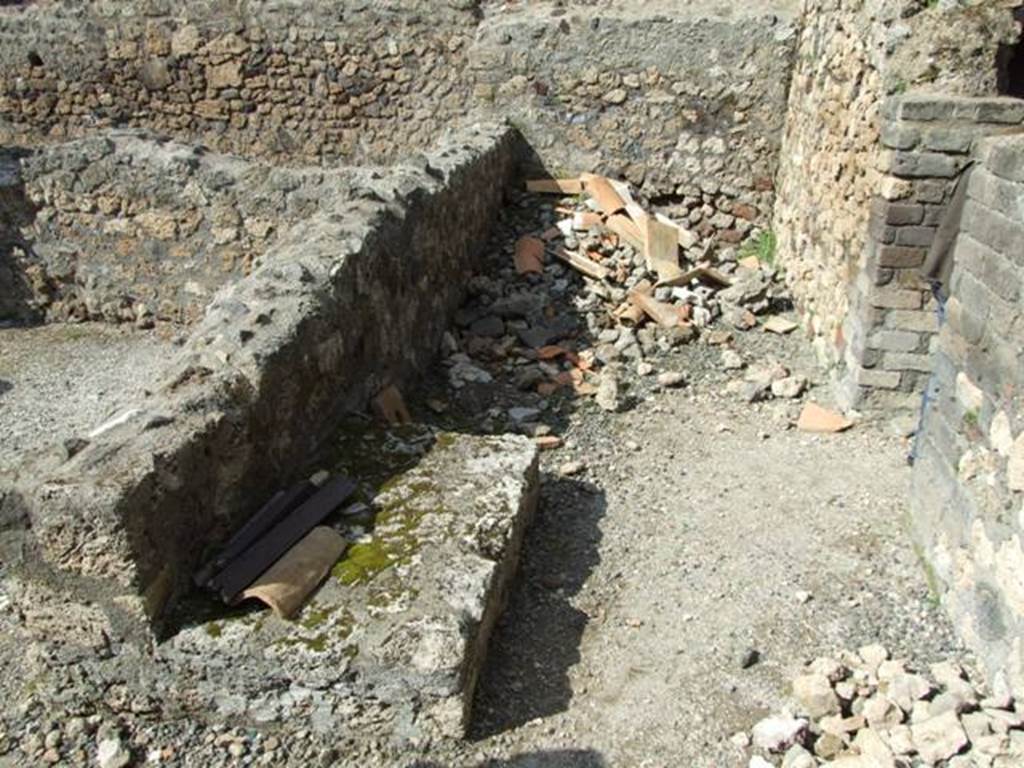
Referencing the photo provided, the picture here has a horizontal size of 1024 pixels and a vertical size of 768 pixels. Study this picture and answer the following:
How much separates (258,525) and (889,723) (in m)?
2.34

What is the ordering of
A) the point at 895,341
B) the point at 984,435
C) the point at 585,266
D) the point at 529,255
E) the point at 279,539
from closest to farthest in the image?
the point at 279,539 → the point at 984,435 → the point at 895,341 → the point at 585,266 → the point at 529,255

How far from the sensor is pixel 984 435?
3.20 meters

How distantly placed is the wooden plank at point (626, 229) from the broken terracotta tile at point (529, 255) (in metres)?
0.62

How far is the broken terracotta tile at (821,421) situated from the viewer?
15.9 ft

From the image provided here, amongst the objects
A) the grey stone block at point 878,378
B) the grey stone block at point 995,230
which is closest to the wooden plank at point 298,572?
the grey stone block at point 995,230

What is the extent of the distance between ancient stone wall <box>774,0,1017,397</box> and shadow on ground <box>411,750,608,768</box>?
2938mm

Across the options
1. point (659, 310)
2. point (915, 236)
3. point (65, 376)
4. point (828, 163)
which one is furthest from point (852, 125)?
point (65, 376)

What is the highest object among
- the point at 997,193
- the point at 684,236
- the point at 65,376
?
the point at 997,193

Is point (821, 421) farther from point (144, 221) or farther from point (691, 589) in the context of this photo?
point (144, 221)

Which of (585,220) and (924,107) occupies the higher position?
(924,107)

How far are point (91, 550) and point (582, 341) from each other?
3848 mm

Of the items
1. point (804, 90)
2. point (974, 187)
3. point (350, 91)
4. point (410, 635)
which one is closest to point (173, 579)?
point (410, 635)

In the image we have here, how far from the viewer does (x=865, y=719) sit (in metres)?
2.84

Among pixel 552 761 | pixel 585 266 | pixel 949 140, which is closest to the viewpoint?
pixel 552 761
